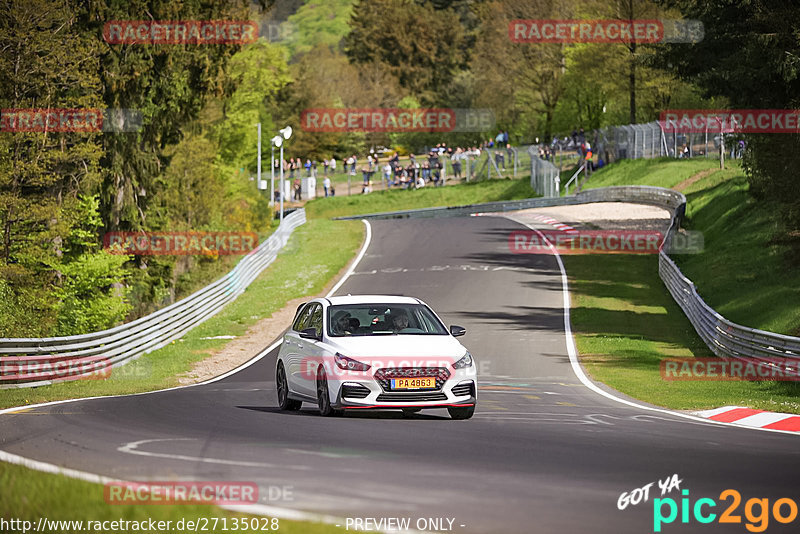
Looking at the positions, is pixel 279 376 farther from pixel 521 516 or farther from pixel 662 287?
pixel 662 287

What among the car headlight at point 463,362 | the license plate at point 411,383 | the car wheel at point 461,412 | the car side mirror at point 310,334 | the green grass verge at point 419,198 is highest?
the green grass verge at point 419,198

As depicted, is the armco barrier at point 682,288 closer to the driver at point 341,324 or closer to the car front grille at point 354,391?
the driver at point 341,324

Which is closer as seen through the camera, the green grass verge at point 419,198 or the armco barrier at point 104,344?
the armco barrier at point 104,344

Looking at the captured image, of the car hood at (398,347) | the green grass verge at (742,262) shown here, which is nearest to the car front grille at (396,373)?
the car hood at (398,347)

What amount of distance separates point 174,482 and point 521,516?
2.55 meters

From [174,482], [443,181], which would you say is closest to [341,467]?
[174,482]

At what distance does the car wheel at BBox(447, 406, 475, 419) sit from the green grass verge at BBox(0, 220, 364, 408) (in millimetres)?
7901

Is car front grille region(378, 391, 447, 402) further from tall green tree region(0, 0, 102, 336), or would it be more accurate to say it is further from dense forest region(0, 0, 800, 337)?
tall green tree region(0, 0, 102, 336)

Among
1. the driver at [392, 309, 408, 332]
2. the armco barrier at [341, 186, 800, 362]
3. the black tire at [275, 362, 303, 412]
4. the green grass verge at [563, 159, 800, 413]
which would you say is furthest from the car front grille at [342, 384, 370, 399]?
the armco barrier at [341, 186, 800, 362]

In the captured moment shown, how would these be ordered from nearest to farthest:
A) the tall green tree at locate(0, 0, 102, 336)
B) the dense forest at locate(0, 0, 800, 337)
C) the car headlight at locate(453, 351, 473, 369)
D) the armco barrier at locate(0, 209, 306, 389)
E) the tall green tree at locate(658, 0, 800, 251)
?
the car headlight at locate(453, 351, 473, 369)
the armco barrier at locate(0, 209, 306, 389)
the tall green tree at locate(658, 0, 800, 251)
the dense forest at locate(0, 0, 800, 337)
the tall green tree at locate(0, 0, 102, 336)

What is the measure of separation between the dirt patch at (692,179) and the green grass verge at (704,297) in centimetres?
566

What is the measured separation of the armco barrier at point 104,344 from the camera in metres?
23.9

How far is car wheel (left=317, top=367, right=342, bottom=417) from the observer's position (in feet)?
48.8

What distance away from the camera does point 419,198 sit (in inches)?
3578
